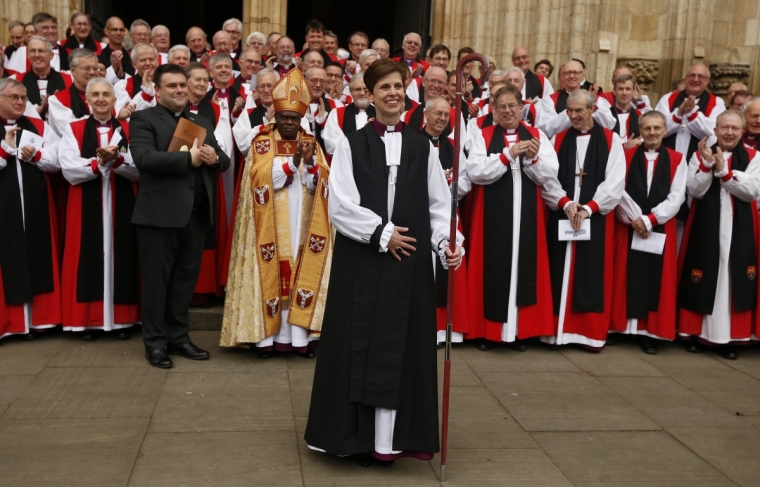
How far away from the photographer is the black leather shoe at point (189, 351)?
562 cm

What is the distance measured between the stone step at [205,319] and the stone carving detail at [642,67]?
722cm

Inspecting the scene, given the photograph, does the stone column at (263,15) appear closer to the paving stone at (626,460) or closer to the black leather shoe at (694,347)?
the black leather shoe at (694,347)

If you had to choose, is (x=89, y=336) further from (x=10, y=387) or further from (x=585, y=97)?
(x=585, y=97)

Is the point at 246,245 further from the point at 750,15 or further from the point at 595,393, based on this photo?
the point at 750,15

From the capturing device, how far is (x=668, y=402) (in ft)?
17.0

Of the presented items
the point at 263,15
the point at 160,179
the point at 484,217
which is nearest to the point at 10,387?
the point at 160,179

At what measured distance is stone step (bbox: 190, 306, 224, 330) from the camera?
6480mm

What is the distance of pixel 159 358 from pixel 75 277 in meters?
1.16

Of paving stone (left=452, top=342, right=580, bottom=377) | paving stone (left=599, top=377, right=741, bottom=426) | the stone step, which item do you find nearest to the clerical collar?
paving stone (left=452, top=342, right=580, bottom=377)

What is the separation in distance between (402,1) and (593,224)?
767 cm

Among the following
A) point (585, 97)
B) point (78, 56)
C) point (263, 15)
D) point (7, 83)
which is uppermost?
point (263, 15)

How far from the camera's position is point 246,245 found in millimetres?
5672

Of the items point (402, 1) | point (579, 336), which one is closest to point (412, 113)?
point (579, 336)

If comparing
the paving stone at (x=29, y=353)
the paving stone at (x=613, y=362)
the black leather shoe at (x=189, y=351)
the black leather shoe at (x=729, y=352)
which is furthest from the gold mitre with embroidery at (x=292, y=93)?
the black leather shoe at (x=729, y=352)
